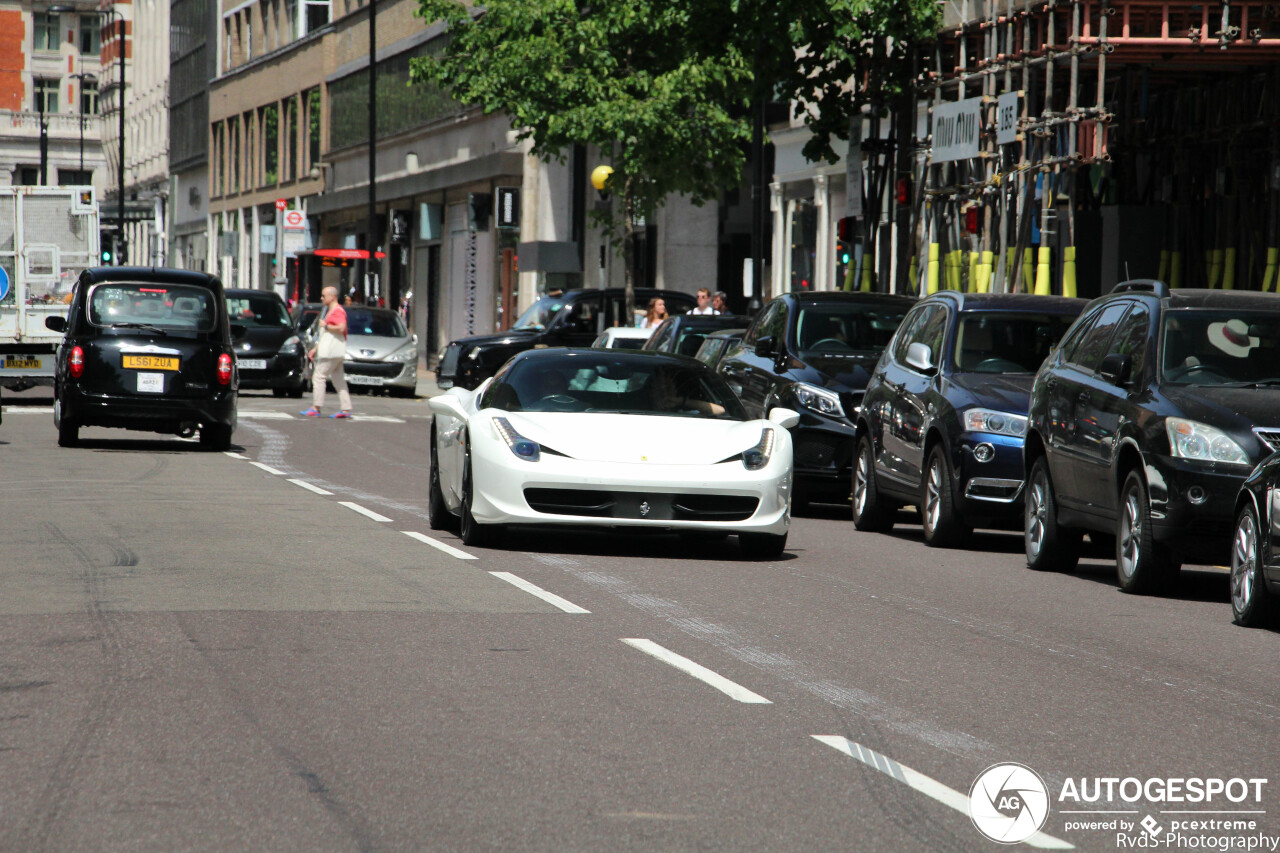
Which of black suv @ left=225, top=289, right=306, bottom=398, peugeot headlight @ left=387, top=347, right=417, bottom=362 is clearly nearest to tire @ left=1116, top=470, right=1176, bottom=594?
black suv @ left=225, top=289, right=306, bottom=398

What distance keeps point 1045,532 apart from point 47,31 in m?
130

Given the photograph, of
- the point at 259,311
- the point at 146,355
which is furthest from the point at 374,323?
the point at 146,355

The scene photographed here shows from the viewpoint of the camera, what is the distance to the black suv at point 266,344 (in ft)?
118

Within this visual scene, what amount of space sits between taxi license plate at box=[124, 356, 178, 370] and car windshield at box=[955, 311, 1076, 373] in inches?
384

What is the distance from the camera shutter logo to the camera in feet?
19.4

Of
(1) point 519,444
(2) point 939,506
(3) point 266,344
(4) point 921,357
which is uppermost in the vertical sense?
(4) point 921,357

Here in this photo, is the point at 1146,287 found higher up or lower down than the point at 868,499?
higher up

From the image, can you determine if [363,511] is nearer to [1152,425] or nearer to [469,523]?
[469,523]

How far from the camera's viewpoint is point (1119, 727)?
7586 millimetres

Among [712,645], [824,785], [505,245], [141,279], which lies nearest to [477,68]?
[141,279]

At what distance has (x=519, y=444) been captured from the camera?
13.0 meters

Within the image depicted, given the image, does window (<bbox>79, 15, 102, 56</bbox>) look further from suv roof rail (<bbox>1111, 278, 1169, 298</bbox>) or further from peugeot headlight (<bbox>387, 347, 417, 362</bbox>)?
suv roof rail (<bbox>1111, 278, 1169, 298</bbox>)

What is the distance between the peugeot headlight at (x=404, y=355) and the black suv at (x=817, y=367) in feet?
65.7

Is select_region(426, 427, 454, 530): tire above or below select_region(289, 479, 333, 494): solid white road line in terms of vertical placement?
A: above
